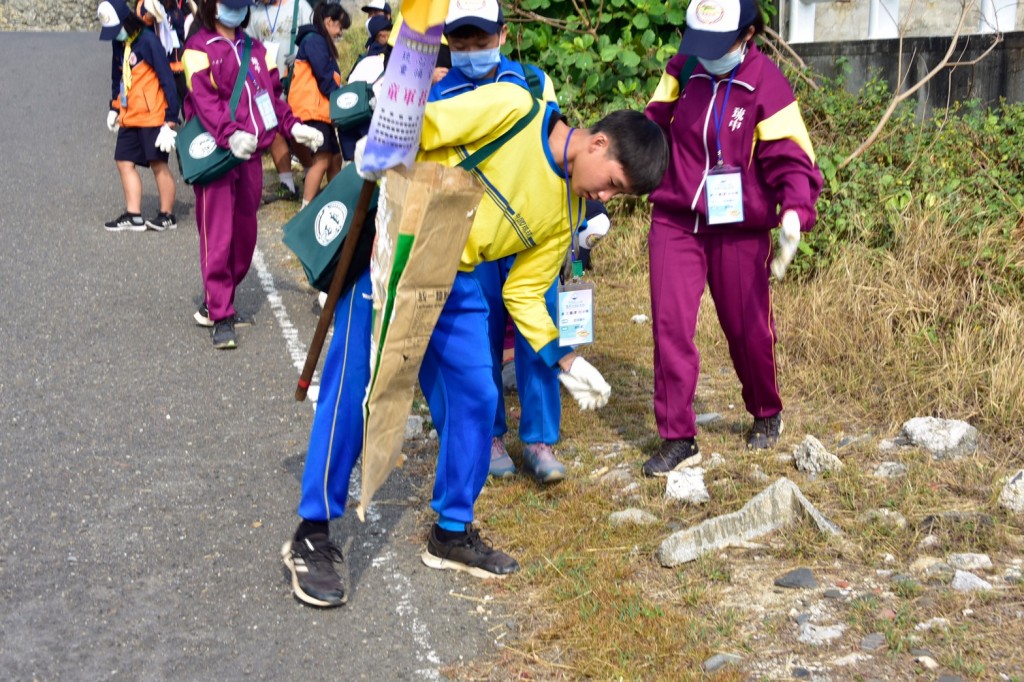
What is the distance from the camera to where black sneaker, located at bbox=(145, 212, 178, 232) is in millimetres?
10172

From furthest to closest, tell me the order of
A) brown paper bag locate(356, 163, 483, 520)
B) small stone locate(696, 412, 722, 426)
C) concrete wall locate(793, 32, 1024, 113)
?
concrete wall locate(793, 32, 1024, 113) → small stone locate(696, 412, 722, 426) → brown paper bag locate(356, 163, 483, 520)

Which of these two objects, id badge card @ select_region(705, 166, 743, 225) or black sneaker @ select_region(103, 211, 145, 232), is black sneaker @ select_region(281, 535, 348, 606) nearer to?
id badge card @ select_region(705, 166, 743, 225)

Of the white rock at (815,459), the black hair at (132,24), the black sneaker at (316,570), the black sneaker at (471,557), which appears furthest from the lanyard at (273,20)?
the black sneaker at (316,570)

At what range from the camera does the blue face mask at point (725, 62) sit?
499cm

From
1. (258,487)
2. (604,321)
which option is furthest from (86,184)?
(258,487)

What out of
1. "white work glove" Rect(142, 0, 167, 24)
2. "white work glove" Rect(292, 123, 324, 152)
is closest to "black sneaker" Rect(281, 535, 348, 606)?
"white work glove" Rect(292, 123, 324, 152)

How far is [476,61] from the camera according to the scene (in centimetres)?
537

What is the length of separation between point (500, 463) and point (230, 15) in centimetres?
337

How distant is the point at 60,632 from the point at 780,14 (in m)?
7.84

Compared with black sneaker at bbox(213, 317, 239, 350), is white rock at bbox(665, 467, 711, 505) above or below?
below

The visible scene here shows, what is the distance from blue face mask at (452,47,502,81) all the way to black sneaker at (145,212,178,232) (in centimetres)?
547

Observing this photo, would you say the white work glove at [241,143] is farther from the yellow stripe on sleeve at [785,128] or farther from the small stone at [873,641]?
the small stone at [873,641]

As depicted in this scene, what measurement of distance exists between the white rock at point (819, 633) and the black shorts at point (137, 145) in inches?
291

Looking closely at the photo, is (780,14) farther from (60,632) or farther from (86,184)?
(60,632)
